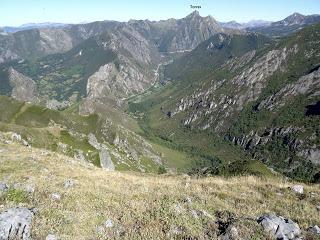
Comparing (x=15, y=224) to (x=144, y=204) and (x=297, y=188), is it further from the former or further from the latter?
(x=297, y=188)

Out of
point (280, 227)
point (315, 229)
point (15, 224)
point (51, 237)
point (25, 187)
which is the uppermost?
point (280, 227)

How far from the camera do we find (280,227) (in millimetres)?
30688

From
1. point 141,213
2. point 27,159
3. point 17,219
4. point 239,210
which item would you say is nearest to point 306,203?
point 239,210

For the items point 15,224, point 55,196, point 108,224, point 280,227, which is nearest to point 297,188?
point 280,227

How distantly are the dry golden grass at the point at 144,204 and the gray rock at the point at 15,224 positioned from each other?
0.60m

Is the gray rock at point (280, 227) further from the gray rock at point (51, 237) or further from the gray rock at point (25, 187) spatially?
the gray rock at point (25, 187)

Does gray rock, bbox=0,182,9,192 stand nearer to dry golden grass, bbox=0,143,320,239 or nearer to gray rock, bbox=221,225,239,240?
dry golden grass, bbox=0,143,320,239

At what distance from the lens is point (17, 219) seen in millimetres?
28672

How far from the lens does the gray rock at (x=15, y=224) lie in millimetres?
27578

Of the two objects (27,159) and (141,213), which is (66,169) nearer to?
(27,159)

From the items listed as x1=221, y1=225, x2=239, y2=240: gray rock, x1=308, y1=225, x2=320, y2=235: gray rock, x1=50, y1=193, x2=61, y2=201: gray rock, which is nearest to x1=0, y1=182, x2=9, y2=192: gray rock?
x1=50, y1=193, x2=61, y2=201: gray rock

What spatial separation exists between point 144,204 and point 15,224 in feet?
32.8

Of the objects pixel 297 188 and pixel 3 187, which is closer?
pixel 3 187

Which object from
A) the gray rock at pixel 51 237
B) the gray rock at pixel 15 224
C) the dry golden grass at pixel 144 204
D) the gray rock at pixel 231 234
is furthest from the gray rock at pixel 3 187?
the gray rock at pixel 231 234
